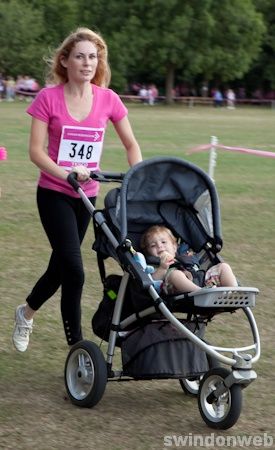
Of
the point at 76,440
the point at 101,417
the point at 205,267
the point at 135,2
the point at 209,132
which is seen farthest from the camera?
the point at 135,2

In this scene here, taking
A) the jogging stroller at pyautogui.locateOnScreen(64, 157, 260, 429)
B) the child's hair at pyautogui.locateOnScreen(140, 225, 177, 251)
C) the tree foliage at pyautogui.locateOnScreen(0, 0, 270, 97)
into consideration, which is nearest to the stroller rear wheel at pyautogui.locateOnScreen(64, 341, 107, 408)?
the jogging stroller at pyautogui.locateOnScreen(64, 157, 260, 429)

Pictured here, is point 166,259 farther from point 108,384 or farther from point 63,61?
point 63,61

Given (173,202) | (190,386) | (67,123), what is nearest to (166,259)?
(173,202)

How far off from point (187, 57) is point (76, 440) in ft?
187

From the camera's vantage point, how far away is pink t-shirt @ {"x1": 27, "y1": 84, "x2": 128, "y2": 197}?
18.7 ft

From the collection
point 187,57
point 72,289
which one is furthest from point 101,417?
point 187,57

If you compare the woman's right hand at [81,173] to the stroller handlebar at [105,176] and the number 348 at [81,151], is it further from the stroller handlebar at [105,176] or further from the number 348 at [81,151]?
the number 348 at [81,151]

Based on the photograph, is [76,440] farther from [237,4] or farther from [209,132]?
[237,4]

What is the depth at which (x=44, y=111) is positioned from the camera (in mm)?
5680

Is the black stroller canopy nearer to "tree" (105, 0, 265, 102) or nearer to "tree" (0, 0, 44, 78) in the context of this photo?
"tree" (105, 0, 265, 102)

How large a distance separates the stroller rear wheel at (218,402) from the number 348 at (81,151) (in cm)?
153

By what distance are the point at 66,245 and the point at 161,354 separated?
0.96m

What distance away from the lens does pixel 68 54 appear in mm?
5840

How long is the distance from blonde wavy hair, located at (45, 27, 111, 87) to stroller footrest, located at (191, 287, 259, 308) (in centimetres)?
172
